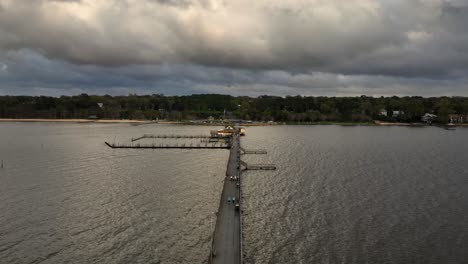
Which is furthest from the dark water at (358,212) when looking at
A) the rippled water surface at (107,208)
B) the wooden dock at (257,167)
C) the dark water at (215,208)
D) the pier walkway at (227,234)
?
the rippled water surface at (107,208)

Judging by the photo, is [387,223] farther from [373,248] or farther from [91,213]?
[91,213]

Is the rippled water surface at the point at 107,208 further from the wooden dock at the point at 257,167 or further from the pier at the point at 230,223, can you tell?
the wooden dock at the point at 257,167

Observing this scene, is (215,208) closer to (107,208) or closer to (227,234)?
(227,234)

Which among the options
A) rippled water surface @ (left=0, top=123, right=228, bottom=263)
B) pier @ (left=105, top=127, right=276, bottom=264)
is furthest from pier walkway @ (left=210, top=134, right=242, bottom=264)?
rippled water surface @ (left=0, top=123, right=228, bottom=263)

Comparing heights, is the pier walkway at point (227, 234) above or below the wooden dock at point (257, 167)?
below

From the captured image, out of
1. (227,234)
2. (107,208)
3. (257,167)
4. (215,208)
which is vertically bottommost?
(107,208)

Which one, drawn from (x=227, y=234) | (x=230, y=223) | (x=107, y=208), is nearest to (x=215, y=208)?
(x=230, y=223)

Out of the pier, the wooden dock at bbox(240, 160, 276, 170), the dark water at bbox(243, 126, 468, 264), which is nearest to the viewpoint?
the pier

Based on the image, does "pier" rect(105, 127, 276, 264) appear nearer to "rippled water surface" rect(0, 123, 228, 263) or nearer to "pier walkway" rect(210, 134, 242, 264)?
"pier walkway" rect(210, 134, 242, 264)

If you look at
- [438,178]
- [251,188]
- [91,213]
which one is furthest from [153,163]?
[438,178]
